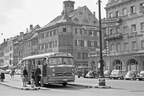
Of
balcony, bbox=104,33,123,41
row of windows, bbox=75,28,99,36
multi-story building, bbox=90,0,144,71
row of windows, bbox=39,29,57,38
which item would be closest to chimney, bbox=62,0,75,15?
row of windows, bbox=39,29,57,38

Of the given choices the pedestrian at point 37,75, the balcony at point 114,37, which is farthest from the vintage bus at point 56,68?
the balcony at point 114,37

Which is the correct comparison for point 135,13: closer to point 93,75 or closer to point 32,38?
point 93,75

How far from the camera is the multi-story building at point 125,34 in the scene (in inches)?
2427

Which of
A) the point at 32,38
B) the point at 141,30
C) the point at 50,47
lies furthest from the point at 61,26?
the point at 141,30

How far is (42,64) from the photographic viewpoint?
29406 mm

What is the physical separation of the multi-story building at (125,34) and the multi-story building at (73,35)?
17.8 m

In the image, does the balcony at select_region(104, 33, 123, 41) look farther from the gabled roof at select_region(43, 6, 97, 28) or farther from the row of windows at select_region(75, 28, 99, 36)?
the gabled roof at select_region(43, 6, 97, 28)

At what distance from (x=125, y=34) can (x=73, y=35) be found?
91.7ft

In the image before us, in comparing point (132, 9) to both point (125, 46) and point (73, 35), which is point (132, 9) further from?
point (73, 35)

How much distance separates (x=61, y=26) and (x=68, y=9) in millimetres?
11417

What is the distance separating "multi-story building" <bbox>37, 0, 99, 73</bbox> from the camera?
90.2 metres

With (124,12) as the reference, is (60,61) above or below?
below

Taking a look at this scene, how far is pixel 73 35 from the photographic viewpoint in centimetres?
9194

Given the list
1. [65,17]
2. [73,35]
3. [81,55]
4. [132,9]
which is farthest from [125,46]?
[65,17]
